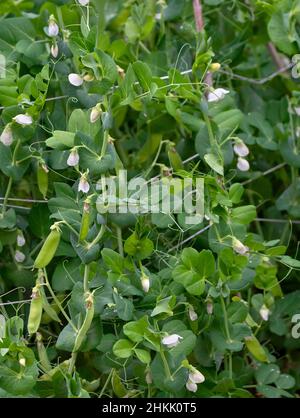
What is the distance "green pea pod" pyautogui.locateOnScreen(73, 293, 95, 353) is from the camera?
1.23 metres

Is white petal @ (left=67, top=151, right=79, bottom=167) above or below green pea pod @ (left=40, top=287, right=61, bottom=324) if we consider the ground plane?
above

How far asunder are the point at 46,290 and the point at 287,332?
0.46 meters

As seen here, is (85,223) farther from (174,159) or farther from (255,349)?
(255,349)

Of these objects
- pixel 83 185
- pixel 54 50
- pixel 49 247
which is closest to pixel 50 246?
pixel 49 247

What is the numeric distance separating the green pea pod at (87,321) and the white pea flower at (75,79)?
13.0 inches

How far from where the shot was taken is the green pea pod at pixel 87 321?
1.23 meters

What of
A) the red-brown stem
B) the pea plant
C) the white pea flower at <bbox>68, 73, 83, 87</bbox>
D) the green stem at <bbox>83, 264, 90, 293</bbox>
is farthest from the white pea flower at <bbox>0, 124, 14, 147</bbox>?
the red-brown stem

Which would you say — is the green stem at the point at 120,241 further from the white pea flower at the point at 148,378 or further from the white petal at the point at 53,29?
the white petal at the point at 53,29

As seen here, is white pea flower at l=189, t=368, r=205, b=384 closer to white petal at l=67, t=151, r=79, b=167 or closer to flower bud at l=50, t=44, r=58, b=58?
white petal at l=67, t=151, r=79, b=167

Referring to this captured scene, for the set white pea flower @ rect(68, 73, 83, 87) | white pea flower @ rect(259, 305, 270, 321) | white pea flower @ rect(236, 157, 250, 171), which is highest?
white pea flower @ rect(68, 73, 83, 87)

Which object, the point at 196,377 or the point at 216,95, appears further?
the point at 216,95

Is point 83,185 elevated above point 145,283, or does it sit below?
above

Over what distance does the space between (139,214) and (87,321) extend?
6.8 inches

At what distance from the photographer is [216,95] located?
1396mm
